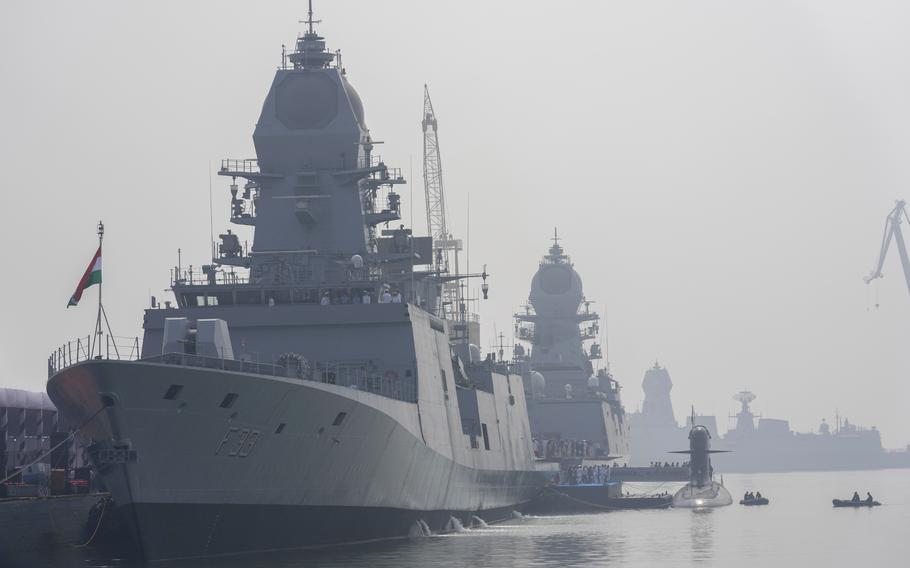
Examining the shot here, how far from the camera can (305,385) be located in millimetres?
34938

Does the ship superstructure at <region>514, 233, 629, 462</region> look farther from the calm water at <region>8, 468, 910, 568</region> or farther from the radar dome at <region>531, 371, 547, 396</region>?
the calm water at <region>8, 468, 910, 568</region>

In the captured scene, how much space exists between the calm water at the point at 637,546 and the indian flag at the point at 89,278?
239 inches

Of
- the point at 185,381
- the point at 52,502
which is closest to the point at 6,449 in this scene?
the point at 52,502

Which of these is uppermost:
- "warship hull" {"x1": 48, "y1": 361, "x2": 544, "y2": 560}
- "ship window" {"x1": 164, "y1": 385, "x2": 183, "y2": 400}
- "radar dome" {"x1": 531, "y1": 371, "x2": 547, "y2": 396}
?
"radar dome" {"x1": 531, "y1": 371, "x2": 547, "y2": 396}

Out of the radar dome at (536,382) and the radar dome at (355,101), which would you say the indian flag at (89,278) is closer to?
the radar dome at (355,101)

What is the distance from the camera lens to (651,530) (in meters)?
52.2

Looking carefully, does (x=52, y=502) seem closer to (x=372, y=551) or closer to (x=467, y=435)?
(x=372, y=551)

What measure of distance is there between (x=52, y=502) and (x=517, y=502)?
81.9ft

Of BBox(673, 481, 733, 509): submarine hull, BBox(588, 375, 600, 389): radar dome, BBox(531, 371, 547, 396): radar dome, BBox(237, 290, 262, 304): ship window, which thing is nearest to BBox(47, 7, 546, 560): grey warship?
BBox(237, 290, 262, 304): ship window

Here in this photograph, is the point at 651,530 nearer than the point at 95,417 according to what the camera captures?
No

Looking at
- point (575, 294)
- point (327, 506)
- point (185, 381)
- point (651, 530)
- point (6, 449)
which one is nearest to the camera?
point (185, 381)

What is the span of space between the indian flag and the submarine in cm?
4383

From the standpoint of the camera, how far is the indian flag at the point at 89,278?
112 feet

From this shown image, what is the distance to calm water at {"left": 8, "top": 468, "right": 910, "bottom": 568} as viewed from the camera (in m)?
36.5
